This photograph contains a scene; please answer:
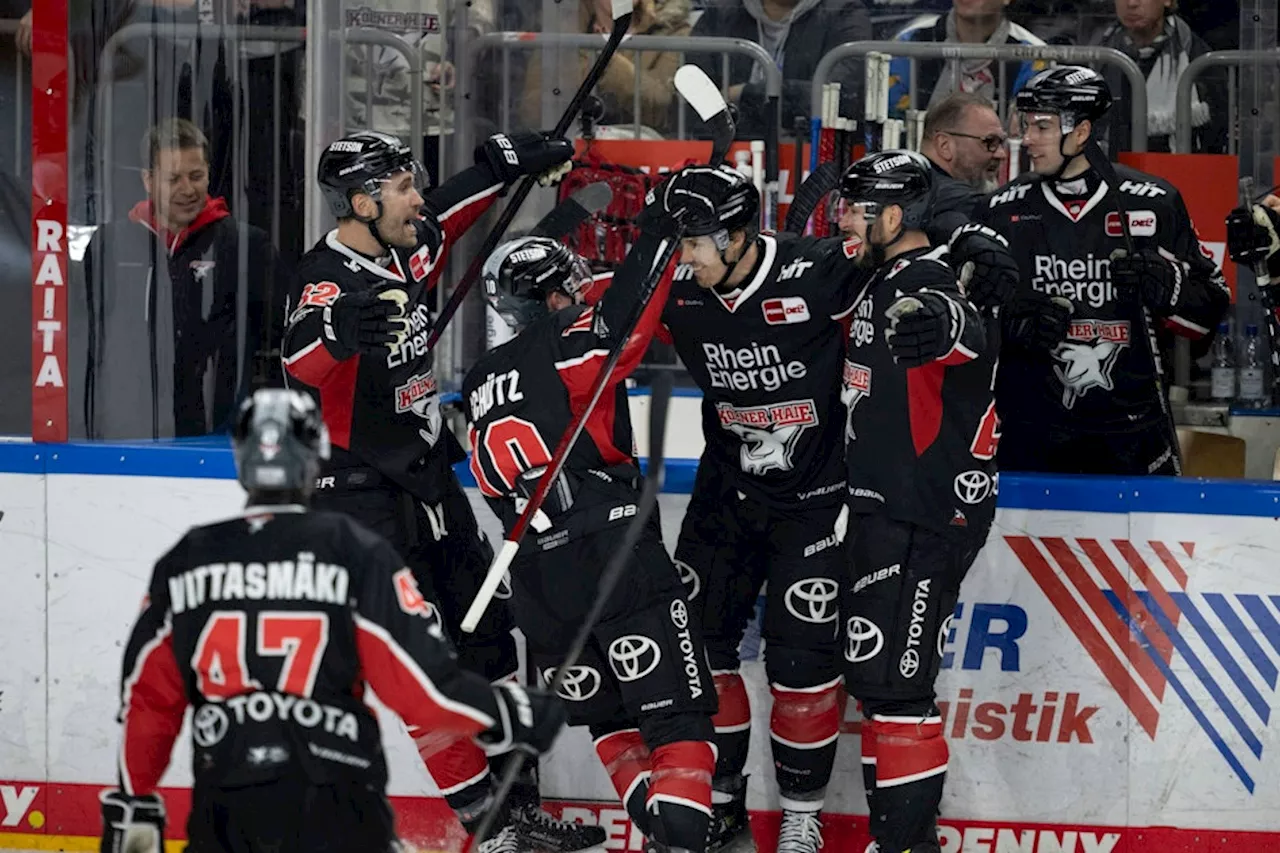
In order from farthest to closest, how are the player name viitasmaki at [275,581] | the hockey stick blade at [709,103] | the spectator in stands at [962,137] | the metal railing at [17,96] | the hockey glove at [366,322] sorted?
the spectator in stands at [962,137]
the metal railing at [17,96]
the hockey stick blade at [709,103]
the hockey glove at [366,322]
the player name viitasmaki at [275,581]

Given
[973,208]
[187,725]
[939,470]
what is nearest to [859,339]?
[939,470]

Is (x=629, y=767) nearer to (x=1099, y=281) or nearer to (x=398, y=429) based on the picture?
(x=398, y=429)

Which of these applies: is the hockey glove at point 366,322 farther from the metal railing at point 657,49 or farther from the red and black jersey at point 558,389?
the metal railing at point 657,49

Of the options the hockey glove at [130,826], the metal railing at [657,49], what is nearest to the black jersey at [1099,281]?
the metal railing at [657,49]

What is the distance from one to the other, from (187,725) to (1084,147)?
2.51 meters

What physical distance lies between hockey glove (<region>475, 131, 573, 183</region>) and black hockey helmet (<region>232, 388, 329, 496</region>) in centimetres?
203

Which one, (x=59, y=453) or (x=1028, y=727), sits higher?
(x=59, y=453)

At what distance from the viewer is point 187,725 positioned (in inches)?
180

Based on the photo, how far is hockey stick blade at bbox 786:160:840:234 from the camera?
5.03 meters

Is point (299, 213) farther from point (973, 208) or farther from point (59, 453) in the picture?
point (973, 208)

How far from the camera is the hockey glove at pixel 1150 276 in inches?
190

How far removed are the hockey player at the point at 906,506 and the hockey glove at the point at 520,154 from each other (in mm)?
1015

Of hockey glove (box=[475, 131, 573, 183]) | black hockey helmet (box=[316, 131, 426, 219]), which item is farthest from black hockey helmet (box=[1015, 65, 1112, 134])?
black hockey helmet (box=[316, 131, 426, 219])

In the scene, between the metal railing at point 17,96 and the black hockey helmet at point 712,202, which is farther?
the metal railing at point 17,96
